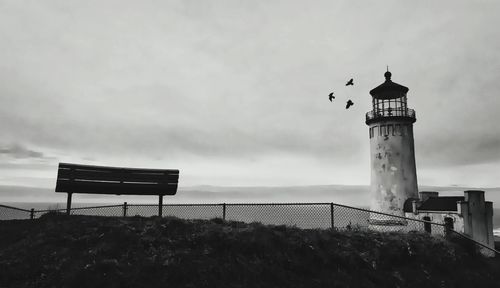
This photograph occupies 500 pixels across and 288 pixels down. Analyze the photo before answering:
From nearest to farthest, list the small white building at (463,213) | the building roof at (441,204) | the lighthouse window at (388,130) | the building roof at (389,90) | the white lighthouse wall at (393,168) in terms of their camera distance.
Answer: the small white building at (463,213) → the building roof at (441,204) → the white lighthouse wall at (393,168) → the lighthouse window at (388,130) → the building roof at (389,90)

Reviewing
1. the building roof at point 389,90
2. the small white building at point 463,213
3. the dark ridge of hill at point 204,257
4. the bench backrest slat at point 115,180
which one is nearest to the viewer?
the dark ridge of hill at point 204,257

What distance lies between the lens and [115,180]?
12453 mm

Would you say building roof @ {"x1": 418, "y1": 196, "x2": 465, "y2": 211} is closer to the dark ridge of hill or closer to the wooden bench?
the dark ridge of hill

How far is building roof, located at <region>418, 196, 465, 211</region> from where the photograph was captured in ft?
93.4

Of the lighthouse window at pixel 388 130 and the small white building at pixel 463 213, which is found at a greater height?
the lighthouse window at pixel 388 130

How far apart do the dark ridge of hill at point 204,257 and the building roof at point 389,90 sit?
2107 cm

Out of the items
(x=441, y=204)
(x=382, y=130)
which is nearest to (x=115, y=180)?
(x=382, y=130)

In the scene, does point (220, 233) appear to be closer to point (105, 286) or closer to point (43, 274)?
point (105, 286)

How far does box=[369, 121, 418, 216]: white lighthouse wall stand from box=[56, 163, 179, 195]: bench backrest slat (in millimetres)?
22607

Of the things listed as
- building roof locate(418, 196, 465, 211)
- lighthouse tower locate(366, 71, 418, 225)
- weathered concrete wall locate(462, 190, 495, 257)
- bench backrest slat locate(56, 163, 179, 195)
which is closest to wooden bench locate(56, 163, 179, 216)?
bench backrest slat locate(56, 163, 179, 195)

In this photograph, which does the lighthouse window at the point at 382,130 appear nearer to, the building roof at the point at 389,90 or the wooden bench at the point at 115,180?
the building roof at the point at 389,90

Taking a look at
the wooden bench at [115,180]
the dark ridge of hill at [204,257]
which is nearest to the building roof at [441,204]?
the dark ridge of hill at [204,257]

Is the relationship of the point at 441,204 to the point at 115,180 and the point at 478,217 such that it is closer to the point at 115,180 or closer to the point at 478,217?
the point at 478,217

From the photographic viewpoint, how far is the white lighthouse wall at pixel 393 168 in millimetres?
29594
